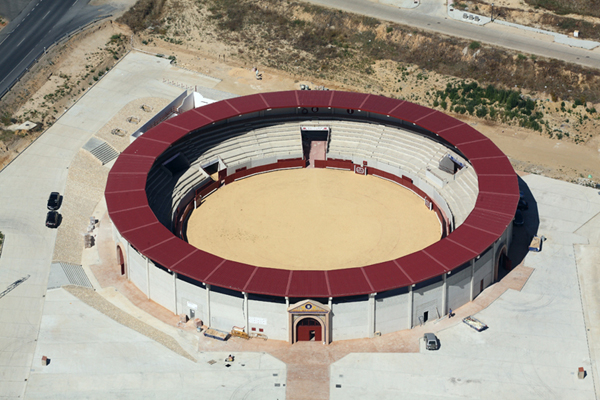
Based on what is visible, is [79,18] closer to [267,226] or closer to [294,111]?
[294,111]

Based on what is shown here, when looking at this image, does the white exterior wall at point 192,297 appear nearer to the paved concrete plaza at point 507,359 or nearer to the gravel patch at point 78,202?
the paved concrete plaza at point 507,359

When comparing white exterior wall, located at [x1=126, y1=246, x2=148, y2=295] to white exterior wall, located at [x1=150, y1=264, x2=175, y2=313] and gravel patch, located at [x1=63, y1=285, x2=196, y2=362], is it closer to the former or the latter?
white exterior wall, located at [x1=150, y1=264, x2=175, y2=313]

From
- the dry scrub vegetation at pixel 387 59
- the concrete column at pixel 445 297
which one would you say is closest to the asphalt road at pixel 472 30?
the dry scrub vegetation at pixel 387 59

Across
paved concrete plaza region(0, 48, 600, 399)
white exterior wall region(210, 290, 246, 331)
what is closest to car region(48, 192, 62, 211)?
paved concrete plaza region(0, 48, 600, 399)

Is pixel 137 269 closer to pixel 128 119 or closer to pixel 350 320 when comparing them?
pixel 350 320

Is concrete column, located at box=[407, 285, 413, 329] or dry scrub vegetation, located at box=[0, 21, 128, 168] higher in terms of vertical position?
dry scrub vegetation, located at box=[0, 21, 128, 168]

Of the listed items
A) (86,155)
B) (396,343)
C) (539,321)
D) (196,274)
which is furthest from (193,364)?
(86,155)
